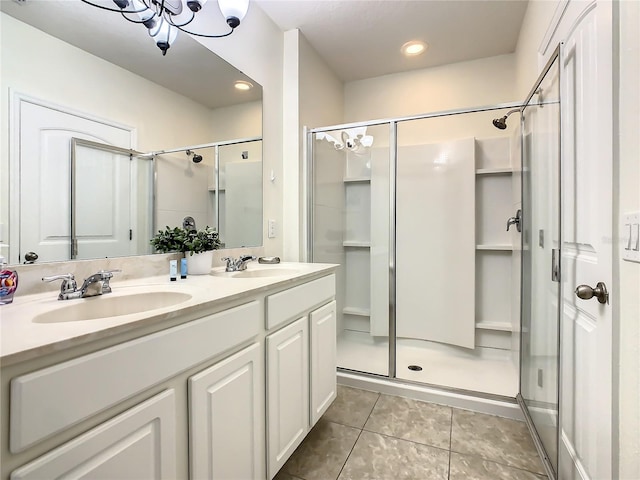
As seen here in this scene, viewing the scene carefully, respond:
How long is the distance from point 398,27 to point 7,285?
2.60 metres

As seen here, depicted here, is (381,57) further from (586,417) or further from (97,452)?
(97,452)

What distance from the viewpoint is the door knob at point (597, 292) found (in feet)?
3.03

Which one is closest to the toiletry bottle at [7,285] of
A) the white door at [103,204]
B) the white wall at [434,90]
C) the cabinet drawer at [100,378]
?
the white door at [103,204]

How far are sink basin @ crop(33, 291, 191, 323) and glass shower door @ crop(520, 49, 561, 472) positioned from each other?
4.83 feet

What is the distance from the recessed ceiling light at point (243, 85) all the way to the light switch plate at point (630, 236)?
6.20 feet

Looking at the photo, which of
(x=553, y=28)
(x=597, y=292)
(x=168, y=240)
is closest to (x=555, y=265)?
(x=597, y=292)

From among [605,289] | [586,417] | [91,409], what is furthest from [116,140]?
[586,417]

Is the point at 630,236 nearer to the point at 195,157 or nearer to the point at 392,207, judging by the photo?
the point at 392,207

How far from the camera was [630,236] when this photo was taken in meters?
0.80

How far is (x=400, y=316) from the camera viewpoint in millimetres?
2816

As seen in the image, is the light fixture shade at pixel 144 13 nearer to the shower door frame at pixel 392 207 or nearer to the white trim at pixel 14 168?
the white trim at pixel 14 168

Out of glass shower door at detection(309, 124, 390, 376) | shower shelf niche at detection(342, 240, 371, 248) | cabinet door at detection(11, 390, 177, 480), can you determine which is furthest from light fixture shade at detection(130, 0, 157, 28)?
shower shelf niche at detection(342, 240, 371, 248)

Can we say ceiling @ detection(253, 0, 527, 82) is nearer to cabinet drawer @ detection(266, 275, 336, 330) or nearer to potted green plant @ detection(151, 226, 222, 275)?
potted green plant @ detection(151, 226, 222, 275)

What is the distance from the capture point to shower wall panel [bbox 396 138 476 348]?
260 cm
